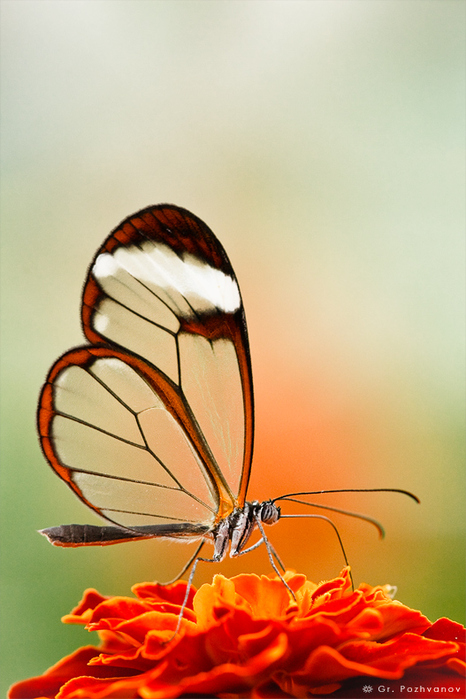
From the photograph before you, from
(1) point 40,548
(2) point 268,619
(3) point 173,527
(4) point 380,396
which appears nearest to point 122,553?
(1) point 40,548

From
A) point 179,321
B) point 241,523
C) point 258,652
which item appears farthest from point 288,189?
point 258,652

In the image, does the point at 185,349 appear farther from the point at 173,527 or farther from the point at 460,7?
the point at 460,7

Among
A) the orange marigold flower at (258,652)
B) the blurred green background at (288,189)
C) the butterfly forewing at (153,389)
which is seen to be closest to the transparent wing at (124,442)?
the butterfly forewing at (153,389)

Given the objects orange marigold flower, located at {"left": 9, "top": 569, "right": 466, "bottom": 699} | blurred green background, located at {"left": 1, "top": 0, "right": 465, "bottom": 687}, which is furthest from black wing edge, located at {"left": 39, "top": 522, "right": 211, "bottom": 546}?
blurred green background, located at {"left": 1, "top": 0, "right": 465, "bottom": 687}

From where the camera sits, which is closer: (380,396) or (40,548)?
(40,548)

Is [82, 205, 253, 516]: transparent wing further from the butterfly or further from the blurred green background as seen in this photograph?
the blurred green background
